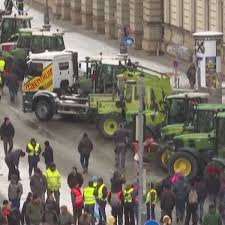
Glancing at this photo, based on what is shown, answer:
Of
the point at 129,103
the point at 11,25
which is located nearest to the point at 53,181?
the point at 129,103

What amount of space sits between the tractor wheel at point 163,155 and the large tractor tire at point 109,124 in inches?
192

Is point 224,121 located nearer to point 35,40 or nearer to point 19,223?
point 19,223

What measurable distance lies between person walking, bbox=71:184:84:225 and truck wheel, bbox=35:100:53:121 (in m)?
14.0

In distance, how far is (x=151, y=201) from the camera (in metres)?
33.5

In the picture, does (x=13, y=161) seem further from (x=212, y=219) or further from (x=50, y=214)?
(x=212, y=219)

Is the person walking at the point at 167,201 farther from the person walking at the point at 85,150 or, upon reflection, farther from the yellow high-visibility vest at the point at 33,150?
the person walking at the point at 85,150

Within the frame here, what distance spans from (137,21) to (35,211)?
1500 inches

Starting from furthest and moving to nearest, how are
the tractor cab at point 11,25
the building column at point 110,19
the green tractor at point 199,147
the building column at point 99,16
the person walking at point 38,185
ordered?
the building column at point 99,16, the building column at point 110,19, the tractor cab at point 11,25, the green tractor at point 199,147, the person walking at point 38,185

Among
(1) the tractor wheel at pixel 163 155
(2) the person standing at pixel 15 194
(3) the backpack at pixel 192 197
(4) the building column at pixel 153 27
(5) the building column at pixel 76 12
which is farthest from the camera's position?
(5) the building column at pixel 76 12

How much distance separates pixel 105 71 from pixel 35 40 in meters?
9.22

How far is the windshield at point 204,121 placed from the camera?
1553 inches

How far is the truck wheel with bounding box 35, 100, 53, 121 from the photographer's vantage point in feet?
158

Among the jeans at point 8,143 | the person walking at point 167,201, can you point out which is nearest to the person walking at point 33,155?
the jeans at point 8,143

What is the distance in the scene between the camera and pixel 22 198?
36969 mm
